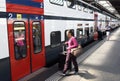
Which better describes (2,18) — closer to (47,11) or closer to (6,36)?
(6,36)

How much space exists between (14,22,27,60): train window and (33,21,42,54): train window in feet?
2.08

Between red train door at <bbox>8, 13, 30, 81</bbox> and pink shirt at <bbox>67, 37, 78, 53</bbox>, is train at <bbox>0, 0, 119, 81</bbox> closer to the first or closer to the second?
red train door at <bbox>8, 13, 30, 81</bbox>

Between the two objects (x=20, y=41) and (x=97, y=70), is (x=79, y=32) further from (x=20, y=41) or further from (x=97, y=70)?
(x=20, y=41)

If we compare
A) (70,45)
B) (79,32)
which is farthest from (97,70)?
(79,32)

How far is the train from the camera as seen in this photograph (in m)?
5.29

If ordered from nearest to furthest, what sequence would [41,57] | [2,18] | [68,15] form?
[2,18]
[41,57]
[68,15]

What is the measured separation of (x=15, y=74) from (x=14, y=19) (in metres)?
1.44

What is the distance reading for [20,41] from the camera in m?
5.94

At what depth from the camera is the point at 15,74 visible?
571 cm

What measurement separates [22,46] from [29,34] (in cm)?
49

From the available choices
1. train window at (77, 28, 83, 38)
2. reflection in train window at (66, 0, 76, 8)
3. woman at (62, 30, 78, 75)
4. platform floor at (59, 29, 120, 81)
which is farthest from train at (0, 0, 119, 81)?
train window at (77, 28, 83, 38)

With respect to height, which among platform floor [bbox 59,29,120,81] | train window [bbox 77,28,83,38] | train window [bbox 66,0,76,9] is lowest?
platform floor [bbox 59,29,120,81]

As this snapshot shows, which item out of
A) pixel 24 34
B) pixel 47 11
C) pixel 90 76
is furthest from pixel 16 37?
pixel 90 76

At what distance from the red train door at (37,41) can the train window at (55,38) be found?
3.11ft
